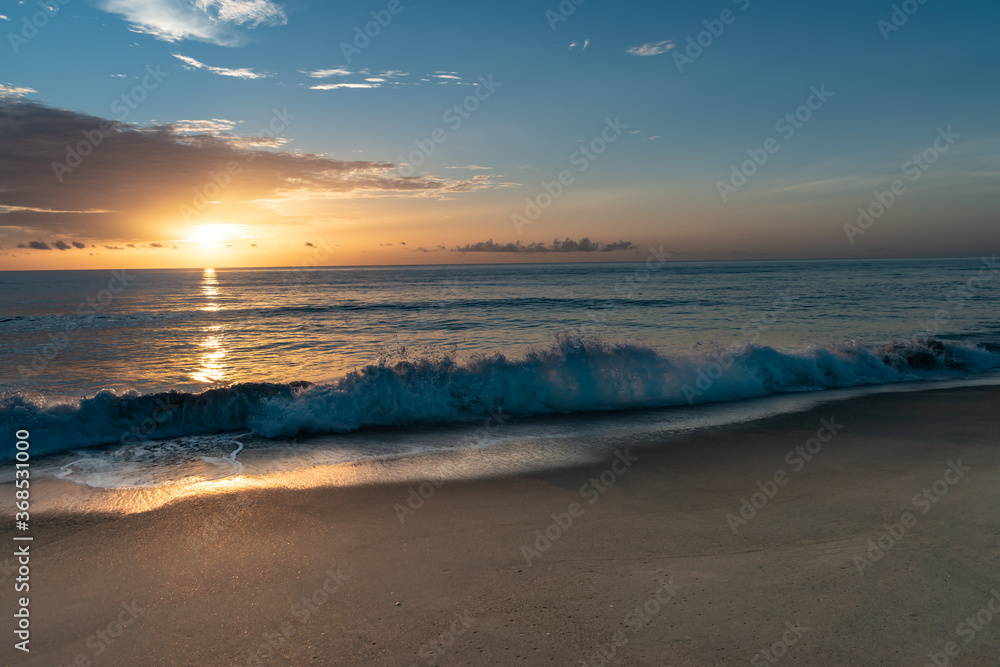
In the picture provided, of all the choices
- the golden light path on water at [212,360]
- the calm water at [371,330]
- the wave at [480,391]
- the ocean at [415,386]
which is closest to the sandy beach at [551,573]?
the ocean at [415,386]

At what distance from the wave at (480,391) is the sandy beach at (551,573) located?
143 inches

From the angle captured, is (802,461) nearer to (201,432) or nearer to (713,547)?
(713,547)

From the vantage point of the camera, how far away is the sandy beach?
3432 millimetres

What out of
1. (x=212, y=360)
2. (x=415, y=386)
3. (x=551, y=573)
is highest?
(x=415, y=386)

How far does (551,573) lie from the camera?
169 inches

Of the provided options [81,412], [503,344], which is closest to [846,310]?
[503,344]

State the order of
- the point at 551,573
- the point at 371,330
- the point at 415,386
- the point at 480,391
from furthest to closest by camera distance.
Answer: the point at 371,330
the point at 480,391
the point at 415,386
the point at 551,573

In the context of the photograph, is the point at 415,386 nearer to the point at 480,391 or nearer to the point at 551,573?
the point at 480,391

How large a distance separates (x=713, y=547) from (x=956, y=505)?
303 centimetres

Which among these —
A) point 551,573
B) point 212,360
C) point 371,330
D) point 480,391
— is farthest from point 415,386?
point 371,330

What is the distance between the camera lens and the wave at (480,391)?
9.02 meters

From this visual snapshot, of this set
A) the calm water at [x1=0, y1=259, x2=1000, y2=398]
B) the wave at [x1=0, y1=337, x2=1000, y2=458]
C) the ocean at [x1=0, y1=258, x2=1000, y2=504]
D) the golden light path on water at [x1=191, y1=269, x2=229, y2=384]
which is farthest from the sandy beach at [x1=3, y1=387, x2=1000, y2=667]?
the golden light path on water at [x1=191, y1=269, x2=229, y2=384]

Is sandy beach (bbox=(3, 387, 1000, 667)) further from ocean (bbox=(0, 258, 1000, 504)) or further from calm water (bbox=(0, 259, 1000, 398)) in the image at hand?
calm water (bbox=(0, 259, 1000, 398))

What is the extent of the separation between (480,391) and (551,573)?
6.76m
